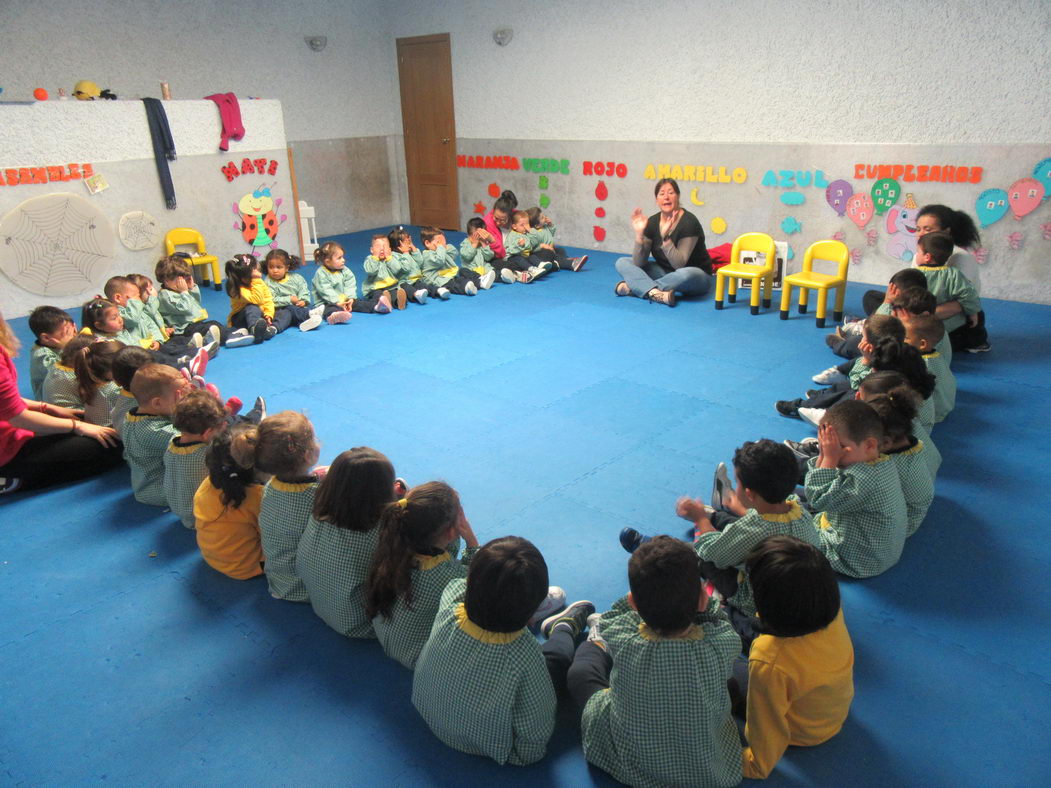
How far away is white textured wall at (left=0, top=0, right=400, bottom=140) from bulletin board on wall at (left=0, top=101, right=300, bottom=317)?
1.41 metres

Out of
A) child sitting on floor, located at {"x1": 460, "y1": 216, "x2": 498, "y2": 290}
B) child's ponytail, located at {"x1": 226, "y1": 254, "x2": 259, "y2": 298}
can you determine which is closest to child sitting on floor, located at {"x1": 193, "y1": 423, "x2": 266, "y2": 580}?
child's ponytail, located at {"x1": 226, "y1": 254, "x2": 259, "y2": 298}

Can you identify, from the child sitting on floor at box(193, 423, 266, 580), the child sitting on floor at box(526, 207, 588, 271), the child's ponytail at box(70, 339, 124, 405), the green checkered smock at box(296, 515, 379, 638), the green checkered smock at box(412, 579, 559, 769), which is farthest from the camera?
the child sitting on floor at box(526, 207, 588, 271)

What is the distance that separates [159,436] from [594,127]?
6.56 m

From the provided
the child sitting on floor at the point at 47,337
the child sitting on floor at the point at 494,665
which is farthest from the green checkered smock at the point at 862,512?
the child sitting on floor at the point at 47,337

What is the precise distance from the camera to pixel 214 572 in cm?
302

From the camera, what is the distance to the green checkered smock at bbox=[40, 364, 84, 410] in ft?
13.5

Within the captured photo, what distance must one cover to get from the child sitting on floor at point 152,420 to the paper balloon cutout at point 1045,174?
6122 mm

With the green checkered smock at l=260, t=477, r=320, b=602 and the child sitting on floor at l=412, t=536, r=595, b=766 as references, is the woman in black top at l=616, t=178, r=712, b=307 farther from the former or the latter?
the child sitting on floor at l=412, t=536, r=595, b=766

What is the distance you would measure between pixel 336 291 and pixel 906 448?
486cm

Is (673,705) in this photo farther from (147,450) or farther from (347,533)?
(147,450)

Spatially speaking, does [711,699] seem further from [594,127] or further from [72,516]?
[594,127]

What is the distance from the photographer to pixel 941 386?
398 cm

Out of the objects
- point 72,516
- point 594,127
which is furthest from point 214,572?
point 594,127

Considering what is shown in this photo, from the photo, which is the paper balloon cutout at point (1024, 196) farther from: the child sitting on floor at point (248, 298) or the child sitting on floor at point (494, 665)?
the child sitting on floor at point (248, 298)
